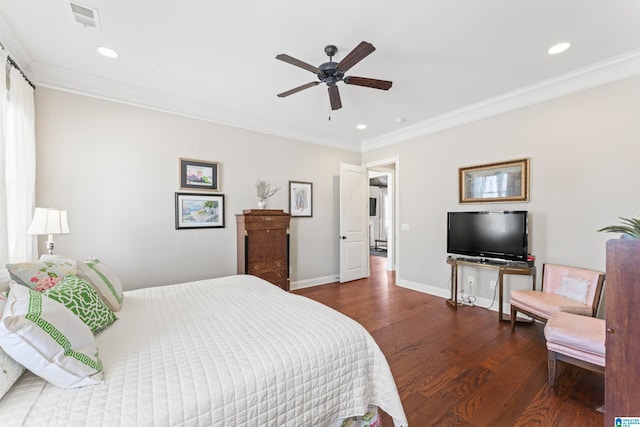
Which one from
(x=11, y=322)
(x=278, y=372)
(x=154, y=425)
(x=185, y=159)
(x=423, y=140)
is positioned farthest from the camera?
(x=423, y=140)

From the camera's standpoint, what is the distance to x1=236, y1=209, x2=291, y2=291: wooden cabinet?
360cm

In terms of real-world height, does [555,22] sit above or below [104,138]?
above

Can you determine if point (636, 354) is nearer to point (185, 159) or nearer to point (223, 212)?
point (223, 212)

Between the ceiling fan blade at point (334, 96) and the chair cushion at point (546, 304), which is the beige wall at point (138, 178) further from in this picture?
the chair cushion at point (546, 304)

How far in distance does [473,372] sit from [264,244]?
8.95ft

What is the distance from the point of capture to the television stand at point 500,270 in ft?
9.59

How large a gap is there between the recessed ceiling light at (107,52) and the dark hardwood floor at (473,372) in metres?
3.69

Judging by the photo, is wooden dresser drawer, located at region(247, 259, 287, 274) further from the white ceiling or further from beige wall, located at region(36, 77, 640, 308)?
the white ceiling

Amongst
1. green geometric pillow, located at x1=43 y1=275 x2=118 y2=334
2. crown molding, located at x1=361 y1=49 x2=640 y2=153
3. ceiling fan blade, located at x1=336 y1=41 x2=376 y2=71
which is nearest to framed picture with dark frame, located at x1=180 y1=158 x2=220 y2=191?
green geometric pillow, located at x1=43 y1=275 x2=118 y2=334

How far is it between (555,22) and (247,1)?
2321 mm

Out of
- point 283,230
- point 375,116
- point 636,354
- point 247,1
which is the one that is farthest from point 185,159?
point 636,354

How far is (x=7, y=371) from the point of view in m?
0.89

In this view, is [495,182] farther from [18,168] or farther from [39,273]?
[18,168]

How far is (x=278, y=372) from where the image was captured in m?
1.08
